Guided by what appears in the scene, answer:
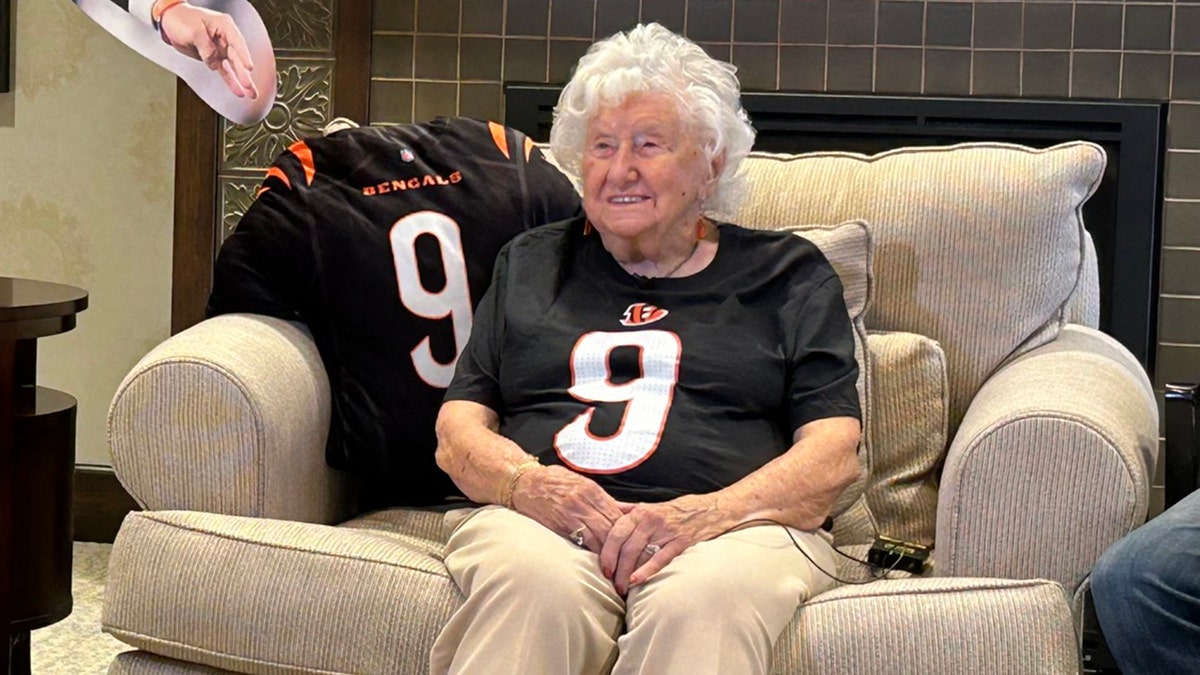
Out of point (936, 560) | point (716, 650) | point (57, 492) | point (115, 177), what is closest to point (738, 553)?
point (716, 650)

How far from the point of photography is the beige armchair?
1.74 m

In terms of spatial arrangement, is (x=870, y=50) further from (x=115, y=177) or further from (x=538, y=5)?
(x=115, y=177)

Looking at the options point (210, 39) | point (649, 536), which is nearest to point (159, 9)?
point (210, 39)

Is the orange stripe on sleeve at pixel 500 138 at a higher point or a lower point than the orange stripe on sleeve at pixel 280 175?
higher

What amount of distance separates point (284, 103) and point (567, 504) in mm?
2049

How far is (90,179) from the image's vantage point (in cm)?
361

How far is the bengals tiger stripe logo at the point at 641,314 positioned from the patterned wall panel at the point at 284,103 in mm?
1747

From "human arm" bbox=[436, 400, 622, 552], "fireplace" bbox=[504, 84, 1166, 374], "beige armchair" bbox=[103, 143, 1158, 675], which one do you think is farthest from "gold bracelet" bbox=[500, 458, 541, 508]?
"fireplace" bbox=[504, 84, 1166, 374]

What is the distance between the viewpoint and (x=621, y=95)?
2.13 metres

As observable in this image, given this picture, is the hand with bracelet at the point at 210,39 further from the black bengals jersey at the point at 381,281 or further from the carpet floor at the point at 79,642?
the black bengals jersey at the point at 381,281

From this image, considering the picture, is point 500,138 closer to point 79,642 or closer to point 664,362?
point 664,362

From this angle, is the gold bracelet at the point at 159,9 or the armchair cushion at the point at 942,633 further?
the gold bracelet at the point at 159,9

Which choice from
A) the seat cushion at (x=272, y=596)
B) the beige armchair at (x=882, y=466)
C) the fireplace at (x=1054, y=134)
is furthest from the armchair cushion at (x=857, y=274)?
the fireplace at (x=1054, y=134)

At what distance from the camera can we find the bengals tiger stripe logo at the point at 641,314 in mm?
2066
